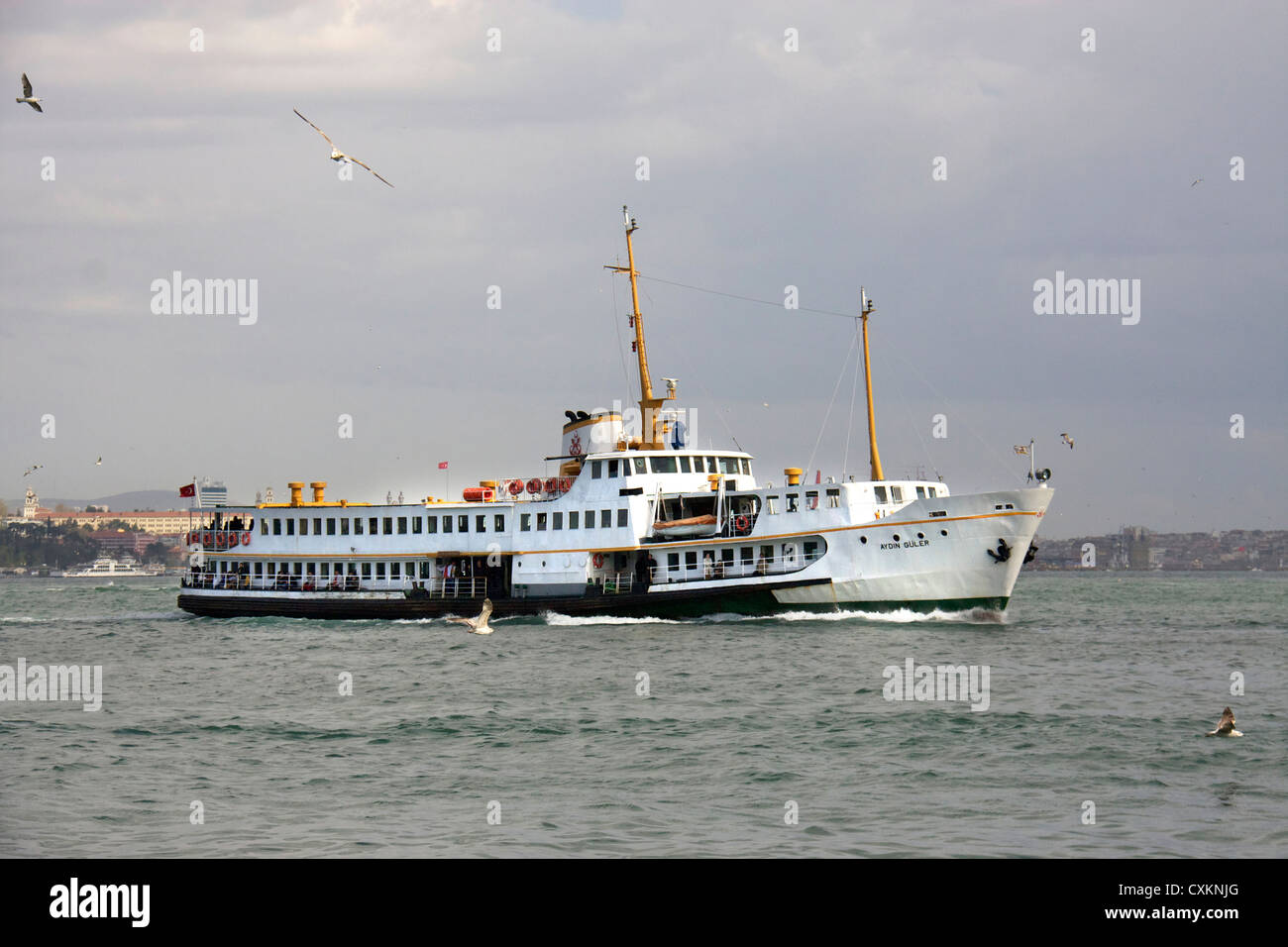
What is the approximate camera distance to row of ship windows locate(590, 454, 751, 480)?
47.0 metres

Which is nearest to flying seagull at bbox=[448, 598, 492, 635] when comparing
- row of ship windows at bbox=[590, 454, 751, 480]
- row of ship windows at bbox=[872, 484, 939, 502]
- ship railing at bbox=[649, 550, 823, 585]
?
ship railing at bbox=[649, 550, 823, 585]

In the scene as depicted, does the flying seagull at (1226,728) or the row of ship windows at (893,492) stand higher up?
the row of ship windows at (893,492)

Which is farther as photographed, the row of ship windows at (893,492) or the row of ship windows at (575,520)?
the row of ship windows at (575,520)

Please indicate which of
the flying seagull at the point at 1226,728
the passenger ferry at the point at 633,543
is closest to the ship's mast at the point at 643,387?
the passenger ferry at the point at 633,543

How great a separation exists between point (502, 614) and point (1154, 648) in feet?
82.8

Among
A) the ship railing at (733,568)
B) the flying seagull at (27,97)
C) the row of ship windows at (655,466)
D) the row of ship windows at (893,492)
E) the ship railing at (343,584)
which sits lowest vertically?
the ship railing at (343,584)

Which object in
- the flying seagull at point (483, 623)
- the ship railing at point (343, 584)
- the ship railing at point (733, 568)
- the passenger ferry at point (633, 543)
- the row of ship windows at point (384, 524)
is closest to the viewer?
the passenger ferry at point (633, 543)

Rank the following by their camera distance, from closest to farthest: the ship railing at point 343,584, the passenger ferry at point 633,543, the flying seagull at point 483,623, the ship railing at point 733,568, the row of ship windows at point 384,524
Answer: the passenger ferry at point 633,543 < the flying seagull at point 483,623 < the ship railing at point 733,568 < the row of ship windows at point 384,524 < the ship railing at point 343,584

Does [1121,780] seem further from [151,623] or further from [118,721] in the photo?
[151,623]

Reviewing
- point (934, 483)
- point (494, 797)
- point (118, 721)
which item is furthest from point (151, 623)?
point (494, 797)

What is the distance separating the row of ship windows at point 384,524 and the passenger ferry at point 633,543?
72 millimetres

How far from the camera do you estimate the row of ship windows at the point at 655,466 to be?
1852 inches

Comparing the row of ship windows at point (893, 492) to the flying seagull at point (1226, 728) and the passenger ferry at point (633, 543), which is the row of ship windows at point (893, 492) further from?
the flying seagull at point (1226, 728)
